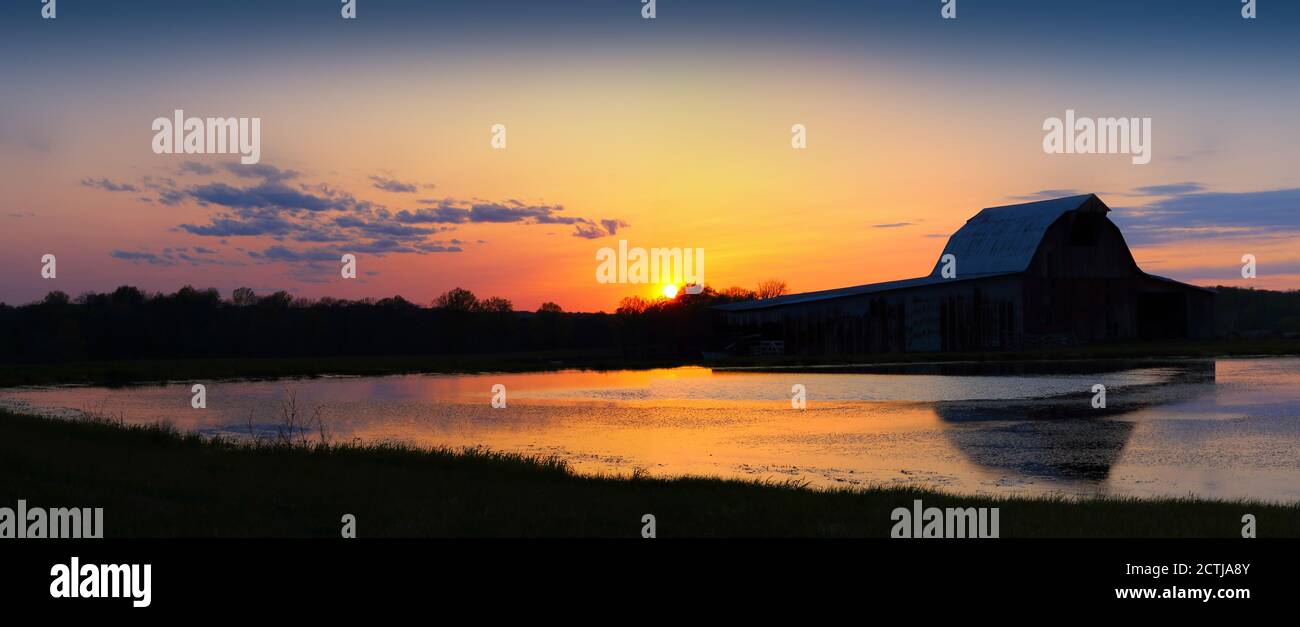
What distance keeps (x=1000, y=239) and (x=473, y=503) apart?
209ft

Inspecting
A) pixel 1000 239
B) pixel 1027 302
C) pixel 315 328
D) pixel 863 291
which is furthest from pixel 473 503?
pixel 315 328

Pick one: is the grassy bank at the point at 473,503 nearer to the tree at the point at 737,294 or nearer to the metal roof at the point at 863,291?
the metal roof at the point at 863,291

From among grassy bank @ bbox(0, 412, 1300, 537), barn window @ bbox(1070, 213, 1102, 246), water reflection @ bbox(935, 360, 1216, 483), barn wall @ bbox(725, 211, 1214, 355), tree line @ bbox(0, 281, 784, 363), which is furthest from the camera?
tree line @ bbox(0, 281, 784, 363)

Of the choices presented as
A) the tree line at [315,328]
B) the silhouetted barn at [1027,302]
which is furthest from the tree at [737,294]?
the silhouetted barn at [1027,302]

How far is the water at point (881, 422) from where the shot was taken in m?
18.0

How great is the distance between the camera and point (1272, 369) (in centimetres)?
4478

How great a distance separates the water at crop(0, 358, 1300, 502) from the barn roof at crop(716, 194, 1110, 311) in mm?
17790

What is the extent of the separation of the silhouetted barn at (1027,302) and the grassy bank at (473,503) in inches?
2044

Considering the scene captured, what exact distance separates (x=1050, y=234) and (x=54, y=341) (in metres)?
98.0

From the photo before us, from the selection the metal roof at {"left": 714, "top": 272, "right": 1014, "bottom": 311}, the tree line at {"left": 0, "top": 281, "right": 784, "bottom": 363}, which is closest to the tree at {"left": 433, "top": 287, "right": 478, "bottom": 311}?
the tree line at {"left": 0, "top": 281, "right": 784, "bottom": 363}

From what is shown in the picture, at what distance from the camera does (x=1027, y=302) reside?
63.7 meters

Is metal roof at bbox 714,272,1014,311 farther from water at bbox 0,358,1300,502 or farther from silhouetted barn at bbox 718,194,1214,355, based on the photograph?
water at bbox 0,358,1300,502

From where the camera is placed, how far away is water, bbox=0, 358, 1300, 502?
18047 millimetres
